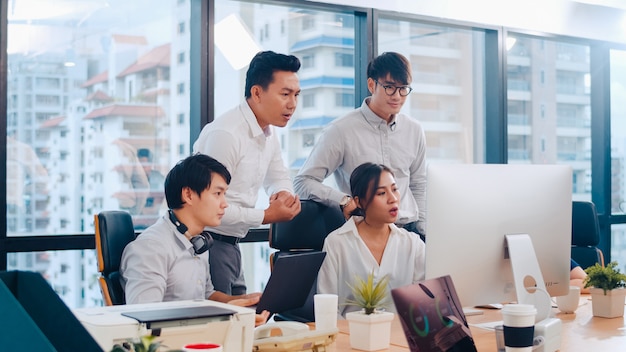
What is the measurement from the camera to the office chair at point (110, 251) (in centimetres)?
260

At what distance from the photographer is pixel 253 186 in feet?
10.6

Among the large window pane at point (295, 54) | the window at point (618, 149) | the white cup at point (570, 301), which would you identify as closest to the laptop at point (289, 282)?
the white cup at point (570, 301)

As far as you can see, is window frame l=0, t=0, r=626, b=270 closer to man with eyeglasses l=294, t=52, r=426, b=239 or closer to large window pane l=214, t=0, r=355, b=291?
large window pane l=214, t=0, r=355, b=291

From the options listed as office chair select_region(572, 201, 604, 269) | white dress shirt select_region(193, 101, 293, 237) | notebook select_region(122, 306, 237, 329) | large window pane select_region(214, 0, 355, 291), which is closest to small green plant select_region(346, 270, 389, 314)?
notebook select_region(122, 306, 237, 329)

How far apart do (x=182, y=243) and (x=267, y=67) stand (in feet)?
3.18

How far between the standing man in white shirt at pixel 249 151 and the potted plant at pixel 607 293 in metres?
1.17

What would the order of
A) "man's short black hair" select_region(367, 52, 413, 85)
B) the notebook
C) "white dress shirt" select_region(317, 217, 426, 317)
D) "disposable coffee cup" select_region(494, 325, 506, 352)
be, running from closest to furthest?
the notebook → "disposable coffee cup" select_region(494, 325, 506, 352) → "white dress shirt" select_region(317, 217, 426, 317) → "man's short black hair" select_region(367, 52, 413, 85)

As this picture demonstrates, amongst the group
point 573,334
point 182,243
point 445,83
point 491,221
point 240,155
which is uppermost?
point 445,83

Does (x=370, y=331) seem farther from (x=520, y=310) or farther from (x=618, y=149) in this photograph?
(x=618, y=149)

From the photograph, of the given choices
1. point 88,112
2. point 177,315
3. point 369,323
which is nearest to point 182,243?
point 369,323

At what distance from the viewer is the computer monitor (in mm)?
1995

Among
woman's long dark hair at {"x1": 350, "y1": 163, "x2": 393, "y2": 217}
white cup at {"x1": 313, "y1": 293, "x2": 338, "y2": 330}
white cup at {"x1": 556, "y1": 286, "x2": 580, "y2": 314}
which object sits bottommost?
white cup at {"x1": 556, "y1": 286, "x2": 580, "y2": 314}

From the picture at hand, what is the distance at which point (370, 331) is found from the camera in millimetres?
1933

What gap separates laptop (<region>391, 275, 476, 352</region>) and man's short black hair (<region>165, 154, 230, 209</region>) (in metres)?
1.11
